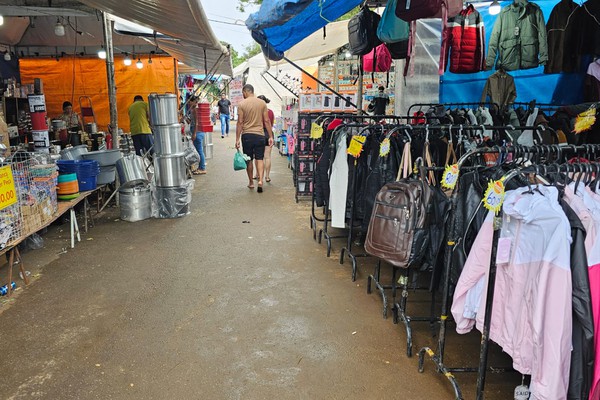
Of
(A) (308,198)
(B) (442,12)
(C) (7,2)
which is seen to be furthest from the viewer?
(A) (308,198)

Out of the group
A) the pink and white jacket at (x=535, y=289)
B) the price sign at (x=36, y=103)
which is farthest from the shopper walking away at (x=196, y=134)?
the pink and white jacket at (x=535, y=289)

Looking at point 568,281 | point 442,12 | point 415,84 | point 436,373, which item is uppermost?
point 442,12

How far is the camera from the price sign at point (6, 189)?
413cm

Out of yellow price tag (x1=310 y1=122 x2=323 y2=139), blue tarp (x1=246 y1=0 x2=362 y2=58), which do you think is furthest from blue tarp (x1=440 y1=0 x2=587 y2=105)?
yellow price tag (x1=310 y1=122 x2=323 y2=139)

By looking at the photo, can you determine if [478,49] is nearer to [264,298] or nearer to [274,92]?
[264,298]

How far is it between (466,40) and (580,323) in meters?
4.21

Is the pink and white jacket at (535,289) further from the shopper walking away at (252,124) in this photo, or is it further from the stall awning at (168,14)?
the shopper walking away at (252,124)

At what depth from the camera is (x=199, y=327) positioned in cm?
387

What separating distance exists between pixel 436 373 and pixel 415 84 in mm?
4865

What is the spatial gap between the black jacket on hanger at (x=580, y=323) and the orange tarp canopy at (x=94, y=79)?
524 inches

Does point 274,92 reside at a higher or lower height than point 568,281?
higher

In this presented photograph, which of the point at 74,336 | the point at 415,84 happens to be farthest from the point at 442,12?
the point at 74,336

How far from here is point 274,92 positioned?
61.9 ft

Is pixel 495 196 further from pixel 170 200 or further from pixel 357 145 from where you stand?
pixel 170 200
